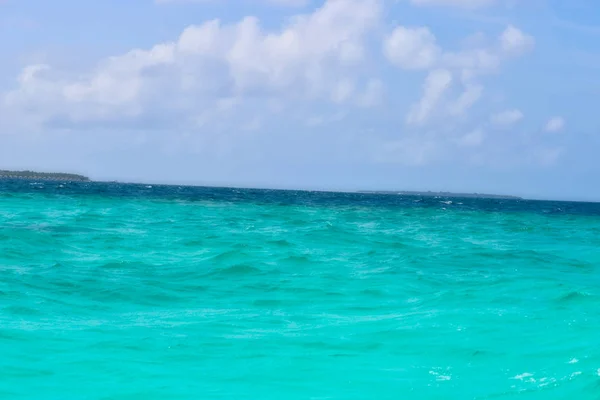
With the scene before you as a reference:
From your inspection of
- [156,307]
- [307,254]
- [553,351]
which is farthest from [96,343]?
[307,254]

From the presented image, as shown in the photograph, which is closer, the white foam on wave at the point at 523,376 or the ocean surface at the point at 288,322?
the ocean surface at the point at 288,322

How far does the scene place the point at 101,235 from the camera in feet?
79.1

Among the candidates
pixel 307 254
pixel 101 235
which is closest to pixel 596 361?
pixel 307 254

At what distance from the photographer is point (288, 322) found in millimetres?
11922

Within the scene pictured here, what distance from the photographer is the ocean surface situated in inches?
348

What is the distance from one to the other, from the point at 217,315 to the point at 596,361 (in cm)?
610

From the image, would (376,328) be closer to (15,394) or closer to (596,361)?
(596,361)

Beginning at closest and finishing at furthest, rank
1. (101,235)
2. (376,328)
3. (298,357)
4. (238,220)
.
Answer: (298,357)
(376,328)
(101,235)
(238,220)

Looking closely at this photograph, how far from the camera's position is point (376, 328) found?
11.6 m

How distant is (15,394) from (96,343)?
78.7 inches

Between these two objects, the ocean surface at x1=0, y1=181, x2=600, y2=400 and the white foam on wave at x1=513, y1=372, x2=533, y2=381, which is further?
the white foam on wave at x1=513, y1=372, x2=533, y2=381

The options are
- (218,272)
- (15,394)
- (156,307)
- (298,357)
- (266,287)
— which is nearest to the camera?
(15,394)

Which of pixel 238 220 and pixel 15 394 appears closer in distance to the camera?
pixel 15 394

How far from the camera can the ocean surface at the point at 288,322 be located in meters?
8.84
